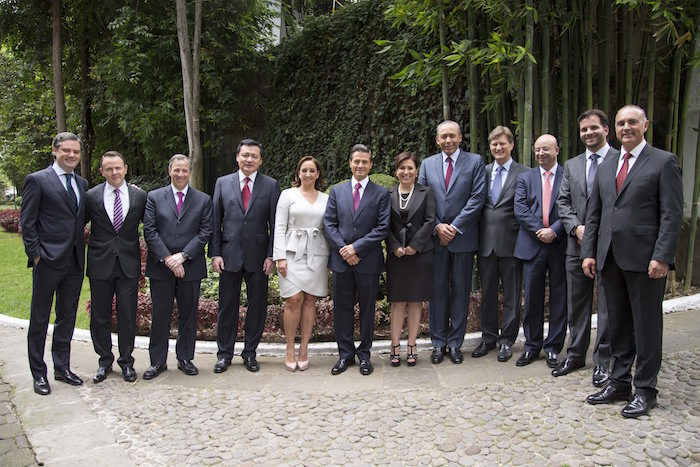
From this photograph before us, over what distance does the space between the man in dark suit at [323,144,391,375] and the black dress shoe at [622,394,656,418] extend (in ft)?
5.82

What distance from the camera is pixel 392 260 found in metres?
4.26

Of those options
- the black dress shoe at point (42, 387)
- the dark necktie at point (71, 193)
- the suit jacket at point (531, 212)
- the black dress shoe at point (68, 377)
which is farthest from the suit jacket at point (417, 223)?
the black dress shoe at point (42, 387)

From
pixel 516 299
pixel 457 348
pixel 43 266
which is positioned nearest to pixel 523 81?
pixel 516 299

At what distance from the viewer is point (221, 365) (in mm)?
4281

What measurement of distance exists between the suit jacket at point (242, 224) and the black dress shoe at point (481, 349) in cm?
185

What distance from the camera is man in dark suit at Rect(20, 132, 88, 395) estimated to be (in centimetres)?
380

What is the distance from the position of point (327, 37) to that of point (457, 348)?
24.7 ft

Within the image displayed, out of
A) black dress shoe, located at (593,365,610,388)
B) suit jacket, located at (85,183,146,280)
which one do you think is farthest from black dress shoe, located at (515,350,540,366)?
suit jacket, located at (85,183,146,280)

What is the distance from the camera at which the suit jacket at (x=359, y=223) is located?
13.7 ft

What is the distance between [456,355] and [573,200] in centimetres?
149

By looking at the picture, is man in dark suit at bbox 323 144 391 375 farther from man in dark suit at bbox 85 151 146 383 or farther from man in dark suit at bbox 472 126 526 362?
man in dark suit at bbox 85 151 146 383

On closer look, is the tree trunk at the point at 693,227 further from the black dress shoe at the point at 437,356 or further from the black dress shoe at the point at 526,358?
the black dress shoe at the point at 437,356

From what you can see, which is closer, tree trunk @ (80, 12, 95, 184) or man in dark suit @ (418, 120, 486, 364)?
man in dark suit @ (418, 120, 486, 364)

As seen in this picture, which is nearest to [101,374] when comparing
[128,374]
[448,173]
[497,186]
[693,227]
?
[128,374]
